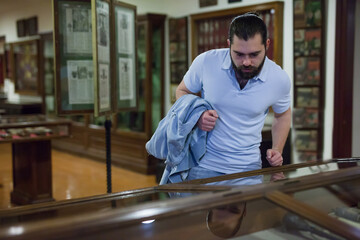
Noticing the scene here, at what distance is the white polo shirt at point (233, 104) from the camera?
211 centimetres

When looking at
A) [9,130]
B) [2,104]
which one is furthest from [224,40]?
[2,104]

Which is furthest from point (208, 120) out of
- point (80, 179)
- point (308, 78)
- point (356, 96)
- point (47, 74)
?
point (47, 74)

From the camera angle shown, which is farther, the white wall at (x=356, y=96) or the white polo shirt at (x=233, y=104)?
the white wall at (x=356, y=96)

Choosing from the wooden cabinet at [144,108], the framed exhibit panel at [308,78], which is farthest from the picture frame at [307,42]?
the wooden cabinet at [144,108]

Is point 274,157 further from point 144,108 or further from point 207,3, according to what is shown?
point 144,108

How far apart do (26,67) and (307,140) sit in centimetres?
755

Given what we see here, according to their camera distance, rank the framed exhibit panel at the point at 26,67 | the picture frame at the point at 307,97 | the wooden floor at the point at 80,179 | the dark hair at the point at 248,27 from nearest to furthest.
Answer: the dark hair at the point at 248,27 < the picture frame at the point at 307,97 < the wooden floor at the point at 80,179 < the framed exhibit panel at the point at 26,67

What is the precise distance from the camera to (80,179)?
6.50m

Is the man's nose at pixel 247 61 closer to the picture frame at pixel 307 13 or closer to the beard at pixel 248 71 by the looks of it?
the beard at pixel 248 71

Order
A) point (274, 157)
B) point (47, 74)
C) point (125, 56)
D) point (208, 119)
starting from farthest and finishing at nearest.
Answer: point (47, 74) → point (125, 56) → point (274, 157) → point (208, 119)

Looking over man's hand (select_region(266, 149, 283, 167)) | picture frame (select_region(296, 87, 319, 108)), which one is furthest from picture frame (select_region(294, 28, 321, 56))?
man's hand (select_region(266, 149, 283, 167))

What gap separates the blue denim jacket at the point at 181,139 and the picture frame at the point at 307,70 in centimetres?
304

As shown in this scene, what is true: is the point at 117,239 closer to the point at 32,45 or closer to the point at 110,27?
the point at 110,27

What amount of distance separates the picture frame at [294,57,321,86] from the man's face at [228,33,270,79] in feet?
9.89
